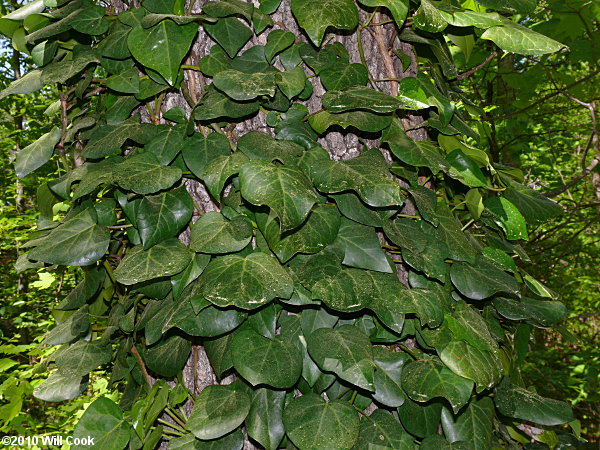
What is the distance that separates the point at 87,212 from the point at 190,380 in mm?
403

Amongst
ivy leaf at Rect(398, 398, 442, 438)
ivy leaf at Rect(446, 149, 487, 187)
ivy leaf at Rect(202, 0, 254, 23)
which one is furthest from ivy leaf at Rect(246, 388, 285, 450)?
ivy leaf at Rect(202, 0, 254, 23)

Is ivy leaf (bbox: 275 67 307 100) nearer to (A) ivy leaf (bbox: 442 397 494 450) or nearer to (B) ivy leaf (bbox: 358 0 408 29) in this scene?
(B) ivy leaf (bbox: 358 0 408 29)

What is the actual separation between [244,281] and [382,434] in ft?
1.24

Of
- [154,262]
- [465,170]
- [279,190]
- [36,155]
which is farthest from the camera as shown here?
[36,155]

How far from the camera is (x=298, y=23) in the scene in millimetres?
914

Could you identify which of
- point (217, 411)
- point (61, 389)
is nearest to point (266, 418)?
point (217, 411)

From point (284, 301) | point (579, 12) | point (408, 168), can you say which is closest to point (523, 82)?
point (579, 12)

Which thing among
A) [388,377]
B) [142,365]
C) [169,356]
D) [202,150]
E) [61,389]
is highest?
[202,150]

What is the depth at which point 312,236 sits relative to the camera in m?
0.84

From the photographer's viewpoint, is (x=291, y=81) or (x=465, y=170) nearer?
(x=291, y=81)

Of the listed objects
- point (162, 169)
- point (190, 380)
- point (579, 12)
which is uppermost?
point (579, 12)

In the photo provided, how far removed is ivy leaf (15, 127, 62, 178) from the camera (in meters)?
1.14

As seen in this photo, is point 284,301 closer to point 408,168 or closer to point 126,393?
point 408,168

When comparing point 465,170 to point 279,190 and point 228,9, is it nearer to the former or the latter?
point 279,190
